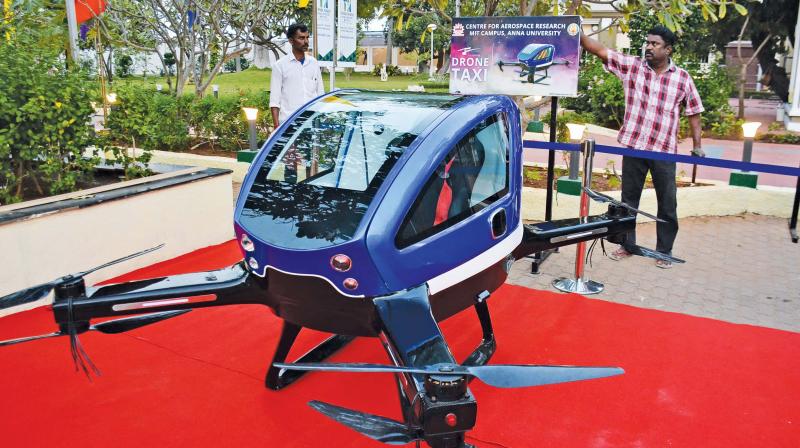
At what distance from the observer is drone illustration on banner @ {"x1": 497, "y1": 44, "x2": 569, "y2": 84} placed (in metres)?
5.20

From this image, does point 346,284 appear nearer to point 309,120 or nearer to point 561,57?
point 309,120

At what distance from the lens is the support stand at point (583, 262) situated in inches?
191

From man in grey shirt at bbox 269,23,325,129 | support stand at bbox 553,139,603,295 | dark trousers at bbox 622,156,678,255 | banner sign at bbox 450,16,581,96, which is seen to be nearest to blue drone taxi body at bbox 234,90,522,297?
support stand at bbox 553,139,603,295

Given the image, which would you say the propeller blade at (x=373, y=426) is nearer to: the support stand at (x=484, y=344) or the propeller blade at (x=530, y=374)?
the propeller blade at (x=530, y=374)

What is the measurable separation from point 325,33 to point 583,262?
4044 millimetres

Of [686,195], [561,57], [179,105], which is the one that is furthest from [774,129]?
[179,105]

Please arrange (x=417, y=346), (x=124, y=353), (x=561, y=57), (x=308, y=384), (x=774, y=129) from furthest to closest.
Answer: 1. (x=774, y=129)
2. (x=561, y=57)
3. (x=124, y=353)
4. (x=308, y=384)
5. (x=417, y=346)

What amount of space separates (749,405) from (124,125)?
4884 millimetres

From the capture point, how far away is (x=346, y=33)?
7.62 metres

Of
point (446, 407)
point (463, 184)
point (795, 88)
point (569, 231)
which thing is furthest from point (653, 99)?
point (795, 88)

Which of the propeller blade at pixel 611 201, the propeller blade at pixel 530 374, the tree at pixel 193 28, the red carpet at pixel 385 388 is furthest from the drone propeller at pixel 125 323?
the tree at pixel 193 28

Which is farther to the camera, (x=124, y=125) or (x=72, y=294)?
(x=124, y=125)

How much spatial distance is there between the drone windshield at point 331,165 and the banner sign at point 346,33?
438 cm

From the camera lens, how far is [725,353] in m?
3.78
